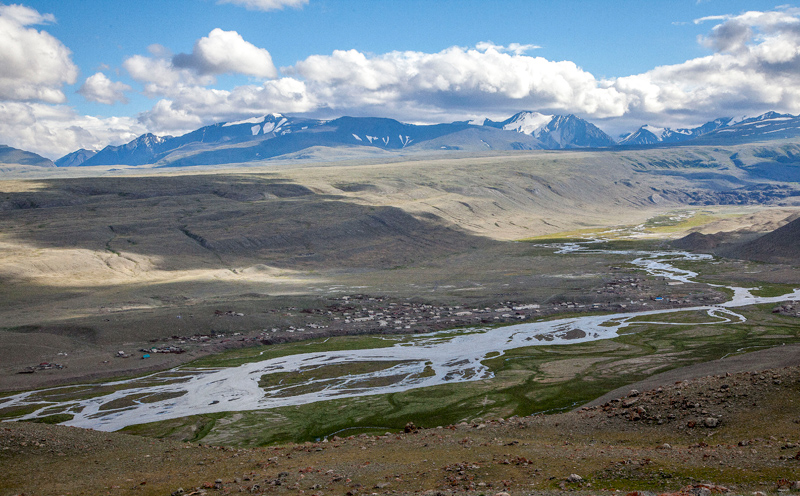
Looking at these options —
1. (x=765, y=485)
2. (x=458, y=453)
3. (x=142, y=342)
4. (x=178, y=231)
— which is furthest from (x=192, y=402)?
(x=178, y=231)

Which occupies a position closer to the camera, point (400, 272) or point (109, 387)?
point (109, 387)

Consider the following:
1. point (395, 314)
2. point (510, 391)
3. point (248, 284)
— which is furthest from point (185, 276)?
point (510, 391)

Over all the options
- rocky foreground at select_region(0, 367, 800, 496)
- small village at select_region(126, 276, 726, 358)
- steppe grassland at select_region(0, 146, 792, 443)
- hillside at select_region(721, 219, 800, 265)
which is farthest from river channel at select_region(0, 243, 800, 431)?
hillside at select_region(721, 219, 800, 265)

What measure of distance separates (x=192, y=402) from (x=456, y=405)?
28.9 metres

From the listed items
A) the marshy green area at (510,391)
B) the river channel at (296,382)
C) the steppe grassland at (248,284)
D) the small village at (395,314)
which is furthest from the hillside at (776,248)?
the marshy green area at (510,391)

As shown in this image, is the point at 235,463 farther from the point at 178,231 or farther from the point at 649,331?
the point at 178,231

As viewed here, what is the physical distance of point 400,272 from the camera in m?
156

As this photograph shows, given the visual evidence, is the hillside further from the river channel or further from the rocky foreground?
the rocky foreground

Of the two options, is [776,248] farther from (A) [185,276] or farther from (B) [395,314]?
(A) [185,276]

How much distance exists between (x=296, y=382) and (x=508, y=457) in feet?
140

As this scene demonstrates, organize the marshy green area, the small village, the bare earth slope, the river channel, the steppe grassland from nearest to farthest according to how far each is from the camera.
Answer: the marshy green area < the river channel < the steppe grassland < the bare earth slope < the small village

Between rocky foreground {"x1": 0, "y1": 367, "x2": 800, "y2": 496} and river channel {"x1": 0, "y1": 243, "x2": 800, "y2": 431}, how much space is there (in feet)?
70.2

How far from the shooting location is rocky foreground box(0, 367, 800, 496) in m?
23.6

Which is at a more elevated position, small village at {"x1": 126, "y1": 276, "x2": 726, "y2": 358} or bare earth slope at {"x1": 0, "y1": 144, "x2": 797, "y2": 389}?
bare earth slope at {"x1": 0, "y1": 144, "x2": 797, "y2": 389}
